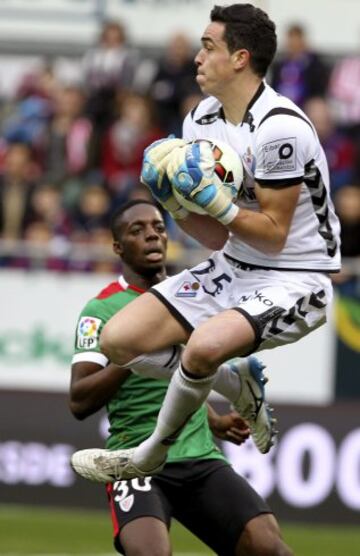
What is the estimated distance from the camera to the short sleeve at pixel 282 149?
25.8ft

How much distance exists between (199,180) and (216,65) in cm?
64

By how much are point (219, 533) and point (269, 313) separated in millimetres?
1098

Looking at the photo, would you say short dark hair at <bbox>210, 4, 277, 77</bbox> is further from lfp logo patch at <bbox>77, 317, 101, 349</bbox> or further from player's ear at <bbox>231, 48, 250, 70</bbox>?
lfp logo patch at <bbox>77, 317, 101, 349</bbox>

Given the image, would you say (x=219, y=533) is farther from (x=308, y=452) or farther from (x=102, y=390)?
(x=308, y=452)

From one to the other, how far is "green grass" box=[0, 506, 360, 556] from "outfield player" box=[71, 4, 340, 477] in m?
3.87

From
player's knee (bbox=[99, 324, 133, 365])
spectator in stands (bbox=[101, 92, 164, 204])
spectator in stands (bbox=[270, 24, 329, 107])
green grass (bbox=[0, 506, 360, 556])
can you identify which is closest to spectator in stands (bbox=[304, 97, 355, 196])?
spectator in stands (bbox=[270, 24, 329, 107])

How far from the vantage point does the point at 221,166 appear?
7.85m

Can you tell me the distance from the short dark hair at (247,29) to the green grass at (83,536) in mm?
4728

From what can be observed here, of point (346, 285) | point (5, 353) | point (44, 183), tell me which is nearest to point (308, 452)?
point (346, 285)

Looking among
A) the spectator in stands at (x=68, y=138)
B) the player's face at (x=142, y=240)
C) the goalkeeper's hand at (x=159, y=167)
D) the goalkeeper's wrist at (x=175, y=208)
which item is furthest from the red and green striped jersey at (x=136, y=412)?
the spectator in stands at (x=68, y=138)

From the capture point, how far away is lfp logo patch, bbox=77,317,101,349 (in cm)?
854

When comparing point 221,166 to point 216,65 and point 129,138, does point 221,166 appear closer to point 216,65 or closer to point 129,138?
point 216,65

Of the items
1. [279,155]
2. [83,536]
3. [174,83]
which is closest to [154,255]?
[279,155]

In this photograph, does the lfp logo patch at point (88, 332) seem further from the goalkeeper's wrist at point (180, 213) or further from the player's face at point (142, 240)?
the goalkeeper's wrist at point (180, 213)
